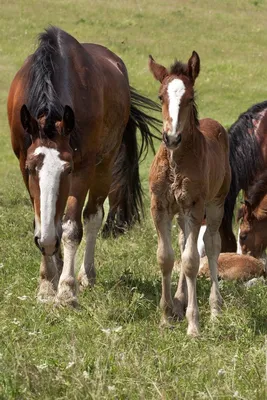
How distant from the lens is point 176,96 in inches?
237

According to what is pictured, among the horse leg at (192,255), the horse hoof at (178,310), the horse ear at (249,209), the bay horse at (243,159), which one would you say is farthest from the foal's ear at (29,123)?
the bay horse at (243,159)

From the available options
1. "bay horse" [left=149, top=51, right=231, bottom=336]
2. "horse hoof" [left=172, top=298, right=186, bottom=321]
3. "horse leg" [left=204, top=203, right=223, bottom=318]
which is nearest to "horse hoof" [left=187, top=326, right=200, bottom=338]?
"bay horse" [left=149, top=51, right=231, bottom=336]

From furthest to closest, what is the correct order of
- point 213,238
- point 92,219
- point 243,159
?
point 243,159 → point 92,219 → point 213,238

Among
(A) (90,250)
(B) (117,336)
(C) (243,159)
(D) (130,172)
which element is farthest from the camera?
(C) (243,159)

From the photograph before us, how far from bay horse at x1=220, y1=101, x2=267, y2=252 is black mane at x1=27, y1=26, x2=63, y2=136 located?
3.23 m

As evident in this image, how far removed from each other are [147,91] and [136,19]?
9.90 m

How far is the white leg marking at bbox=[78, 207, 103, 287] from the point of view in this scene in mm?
7905

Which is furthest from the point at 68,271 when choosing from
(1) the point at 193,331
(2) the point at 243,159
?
(2) the point at 243,159

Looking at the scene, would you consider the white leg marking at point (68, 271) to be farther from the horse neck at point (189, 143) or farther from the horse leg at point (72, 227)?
the horse neck at point (189, 143)

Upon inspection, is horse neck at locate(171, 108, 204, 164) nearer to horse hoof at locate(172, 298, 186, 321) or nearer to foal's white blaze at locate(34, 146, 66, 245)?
foal's white blaze at locate(34, 146, 66, 245)

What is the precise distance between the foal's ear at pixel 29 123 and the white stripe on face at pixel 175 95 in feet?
3.37

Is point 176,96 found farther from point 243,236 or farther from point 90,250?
point 243,236

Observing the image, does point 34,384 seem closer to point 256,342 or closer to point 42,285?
point 256,342

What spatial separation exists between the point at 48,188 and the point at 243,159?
4377 millimetres
